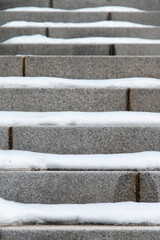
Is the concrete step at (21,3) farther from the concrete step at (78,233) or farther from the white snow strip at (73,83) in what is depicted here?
the concrete step at (78,233)

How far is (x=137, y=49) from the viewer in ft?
12.7

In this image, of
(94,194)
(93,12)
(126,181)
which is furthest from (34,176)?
(93,12)

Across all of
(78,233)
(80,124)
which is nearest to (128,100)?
(80,124)

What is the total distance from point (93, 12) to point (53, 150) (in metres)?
2.21

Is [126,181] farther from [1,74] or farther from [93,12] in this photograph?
[93,12]

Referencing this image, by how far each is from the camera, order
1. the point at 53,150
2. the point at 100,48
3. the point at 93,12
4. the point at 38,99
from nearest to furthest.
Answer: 1. the point at 53,150
2. the point at 38,99
3. the point at 100,48
4. the point at 93,12

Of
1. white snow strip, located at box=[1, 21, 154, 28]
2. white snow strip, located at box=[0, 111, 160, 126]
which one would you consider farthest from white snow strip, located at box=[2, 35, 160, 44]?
white snow strip, located at box=[0, 111, 160, 126]

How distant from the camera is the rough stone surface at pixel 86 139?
9.24 feet

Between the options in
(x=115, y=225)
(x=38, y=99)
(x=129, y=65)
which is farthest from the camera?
(x=129, y=65)

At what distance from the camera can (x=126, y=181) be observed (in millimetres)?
2582

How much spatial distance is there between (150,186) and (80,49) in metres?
1.67

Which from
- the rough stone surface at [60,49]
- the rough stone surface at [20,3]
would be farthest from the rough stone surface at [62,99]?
the rough stone surface at [20,3]

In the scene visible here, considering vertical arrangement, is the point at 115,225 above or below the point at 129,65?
below

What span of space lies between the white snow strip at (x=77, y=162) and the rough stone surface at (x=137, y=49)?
4.67 feet
